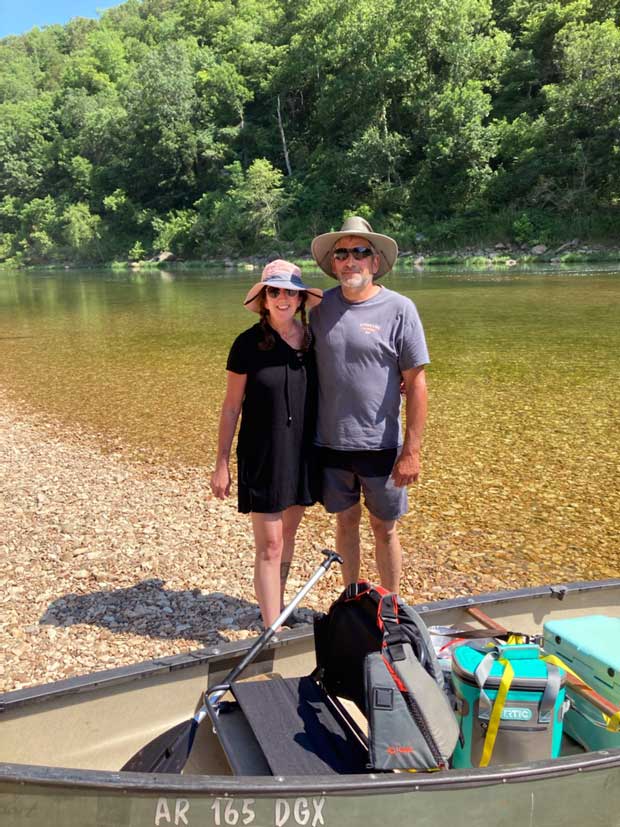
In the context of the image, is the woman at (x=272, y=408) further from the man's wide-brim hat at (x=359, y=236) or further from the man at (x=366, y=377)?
the man's wide-brim hat at (x=359, y=236)

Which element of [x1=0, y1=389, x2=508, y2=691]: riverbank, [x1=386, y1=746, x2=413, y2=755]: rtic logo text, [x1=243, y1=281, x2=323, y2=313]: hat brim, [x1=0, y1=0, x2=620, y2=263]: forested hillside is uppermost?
[x1=0, y1=0, x2=620, y2=263]: forested hillside

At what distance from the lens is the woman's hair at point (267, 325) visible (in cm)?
361

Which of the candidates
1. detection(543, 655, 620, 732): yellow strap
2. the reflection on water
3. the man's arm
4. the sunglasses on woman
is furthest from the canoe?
the reflection on water

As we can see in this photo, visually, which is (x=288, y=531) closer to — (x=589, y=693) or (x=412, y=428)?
(x=412, y=428)

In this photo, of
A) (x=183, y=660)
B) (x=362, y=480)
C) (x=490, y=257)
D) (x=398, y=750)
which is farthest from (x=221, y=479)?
(x=490, y=257)

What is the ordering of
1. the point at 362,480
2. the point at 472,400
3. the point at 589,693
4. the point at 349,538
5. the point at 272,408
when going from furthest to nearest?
the point at 472,400
the point at 349,538
the point at 362,480
the point at 272,408
the point at 589,693

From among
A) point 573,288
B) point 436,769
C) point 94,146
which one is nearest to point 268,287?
point 436,769

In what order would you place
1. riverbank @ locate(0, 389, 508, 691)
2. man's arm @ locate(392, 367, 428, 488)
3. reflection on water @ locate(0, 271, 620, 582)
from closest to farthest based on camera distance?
man's arm @ locate(392, 367, 428, 488)
riverbank @ locate(0, 389, 508, 691)
reflection on water @ locate(0, 271, 620, 582)

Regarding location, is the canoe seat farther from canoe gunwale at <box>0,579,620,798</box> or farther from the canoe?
canoe gunwale at <box>0,579,620,798</box>

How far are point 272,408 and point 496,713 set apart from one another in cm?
184

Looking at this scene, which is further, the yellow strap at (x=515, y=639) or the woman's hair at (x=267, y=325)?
the woman's hair at (x=267, y=325)

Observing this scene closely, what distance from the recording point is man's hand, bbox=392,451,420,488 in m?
3.83

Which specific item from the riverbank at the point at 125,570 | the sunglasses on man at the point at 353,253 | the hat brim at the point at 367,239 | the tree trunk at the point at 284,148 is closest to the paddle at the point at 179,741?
the riverbank at the point at 125,570

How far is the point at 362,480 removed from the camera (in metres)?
3.95
